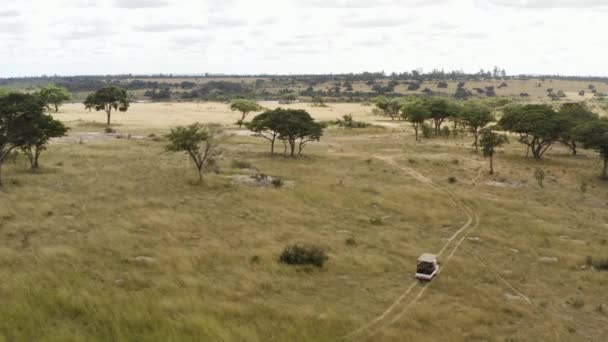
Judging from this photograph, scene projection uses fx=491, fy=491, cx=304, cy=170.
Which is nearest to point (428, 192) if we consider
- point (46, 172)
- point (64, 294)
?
point (64, 294)

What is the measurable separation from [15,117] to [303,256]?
29707mm

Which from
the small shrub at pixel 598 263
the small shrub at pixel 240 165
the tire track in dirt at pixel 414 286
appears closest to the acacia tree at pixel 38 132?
the small shrub at pixel 240 165

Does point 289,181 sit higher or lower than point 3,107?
lower

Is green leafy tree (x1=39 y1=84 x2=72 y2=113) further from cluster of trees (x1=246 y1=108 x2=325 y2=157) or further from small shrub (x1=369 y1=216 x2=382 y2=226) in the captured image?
small shrub (x1=369 y1=216 x2=382 y2=226)

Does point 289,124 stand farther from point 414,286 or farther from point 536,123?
point 414,286

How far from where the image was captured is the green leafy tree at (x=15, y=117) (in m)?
38.9

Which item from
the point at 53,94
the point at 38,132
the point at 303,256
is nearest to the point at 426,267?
the point at 303,256

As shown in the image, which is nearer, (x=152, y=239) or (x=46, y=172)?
(x=152, y=239)

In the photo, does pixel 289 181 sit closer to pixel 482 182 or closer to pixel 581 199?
pixel 482 182

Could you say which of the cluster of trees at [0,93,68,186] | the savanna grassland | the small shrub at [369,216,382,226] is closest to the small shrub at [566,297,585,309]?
the savanna grassland

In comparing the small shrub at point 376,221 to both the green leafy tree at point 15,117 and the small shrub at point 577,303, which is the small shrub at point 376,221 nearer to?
the small shrub at point 577,303

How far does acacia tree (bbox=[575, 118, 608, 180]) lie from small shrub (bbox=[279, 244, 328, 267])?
38.5 meters

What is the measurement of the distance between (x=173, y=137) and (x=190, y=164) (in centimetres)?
732

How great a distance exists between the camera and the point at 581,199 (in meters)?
41.9
